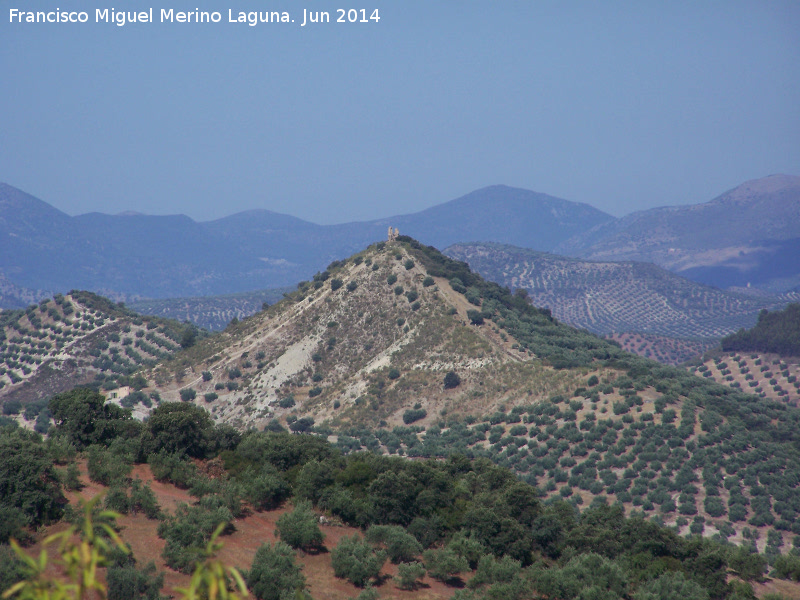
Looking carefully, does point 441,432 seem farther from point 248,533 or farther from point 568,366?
point 248,533

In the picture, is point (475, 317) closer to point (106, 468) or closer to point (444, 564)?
point (106, 468)

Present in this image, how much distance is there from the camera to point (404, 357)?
87250 mm

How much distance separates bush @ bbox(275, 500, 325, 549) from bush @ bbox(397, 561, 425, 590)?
11.5ft

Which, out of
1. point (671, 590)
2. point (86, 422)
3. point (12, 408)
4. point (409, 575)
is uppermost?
point (86, 422)

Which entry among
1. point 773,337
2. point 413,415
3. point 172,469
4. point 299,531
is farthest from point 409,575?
point 773,337

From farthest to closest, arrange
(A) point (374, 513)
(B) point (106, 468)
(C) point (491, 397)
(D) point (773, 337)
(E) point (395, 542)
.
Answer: (D) point (773, 337)
(C) point (491, 397)
(A) point (374, 513)
(B) point (106, 468)
(E) point (395, 542)

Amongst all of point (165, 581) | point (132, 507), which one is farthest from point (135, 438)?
point (165, 581)

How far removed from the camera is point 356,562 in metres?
25.9

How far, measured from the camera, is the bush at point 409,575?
85.0ft

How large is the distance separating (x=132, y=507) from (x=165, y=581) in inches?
224

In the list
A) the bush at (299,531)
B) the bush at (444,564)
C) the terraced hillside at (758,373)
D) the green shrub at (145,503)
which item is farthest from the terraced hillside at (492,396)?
the green shrub at (145,503)

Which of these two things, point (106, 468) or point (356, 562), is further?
point (106, 468)

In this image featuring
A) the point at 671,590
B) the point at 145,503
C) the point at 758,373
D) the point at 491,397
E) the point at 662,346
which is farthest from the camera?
the point at 662,346

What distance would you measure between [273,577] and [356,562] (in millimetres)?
3864
